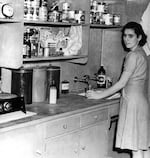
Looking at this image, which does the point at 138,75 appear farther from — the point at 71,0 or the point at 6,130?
the point at 6,130

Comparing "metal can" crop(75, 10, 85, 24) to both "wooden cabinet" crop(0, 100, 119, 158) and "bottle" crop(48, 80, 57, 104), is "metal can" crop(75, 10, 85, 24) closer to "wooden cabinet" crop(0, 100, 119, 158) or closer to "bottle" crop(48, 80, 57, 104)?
"bottle" crop(48, 80, 57, 104)

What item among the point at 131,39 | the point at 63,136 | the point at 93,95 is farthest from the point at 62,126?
the point at 131,39

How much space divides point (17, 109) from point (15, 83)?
440 mm

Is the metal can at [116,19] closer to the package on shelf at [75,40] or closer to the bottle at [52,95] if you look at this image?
the package on shelf at [75,40]

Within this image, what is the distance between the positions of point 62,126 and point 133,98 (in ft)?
2.66

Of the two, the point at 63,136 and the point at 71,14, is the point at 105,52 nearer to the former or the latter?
the point at 71,14

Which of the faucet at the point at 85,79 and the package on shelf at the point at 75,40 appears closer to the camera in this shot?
the package on shelf at the point at 75,40

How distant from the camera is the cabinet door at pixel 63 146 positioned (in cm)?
274

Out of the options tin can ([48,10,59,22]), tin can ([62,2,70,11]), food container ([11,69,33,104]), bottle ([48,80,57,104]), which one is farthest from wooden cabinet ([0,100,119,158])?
tin can ([62,2,70,11])

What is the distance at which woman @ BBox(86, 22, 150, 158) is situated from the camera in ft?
10.8

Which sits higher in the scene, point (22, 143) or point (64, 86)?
point (64, 86)

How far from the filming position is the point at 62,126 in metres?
2.85

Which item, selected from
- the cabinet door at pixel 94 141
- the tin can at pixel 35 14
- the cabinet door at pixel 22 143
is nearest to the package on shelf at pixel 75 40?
the tin can at pixel 35 14

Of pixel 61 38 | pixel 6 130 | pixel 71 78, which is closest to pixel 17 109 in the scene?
pixel 6 130
